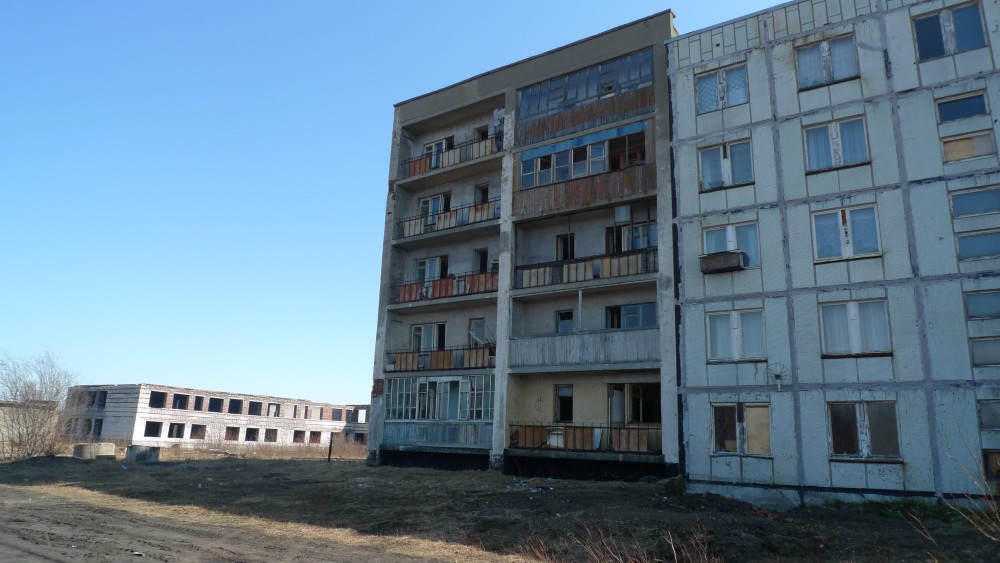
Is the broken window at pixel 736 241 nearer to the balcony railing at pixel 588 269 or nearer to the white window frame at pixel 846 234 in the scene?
the white window frame at pixel 846 234

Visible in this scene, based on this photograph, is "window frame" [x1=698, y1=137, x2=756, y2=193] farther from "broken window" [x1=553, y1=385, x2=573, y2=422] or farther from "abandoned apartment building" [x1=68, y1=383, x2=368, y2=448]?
"abandoned apartment building" [x1=68, y1=383, x2=368, y2=448]

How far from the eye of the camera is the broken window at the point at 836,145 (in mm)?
19603

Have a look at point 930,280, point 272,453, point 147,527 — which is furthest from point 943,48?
point 272,453

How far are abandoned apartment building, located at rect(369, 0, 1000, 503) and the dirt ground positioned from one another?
2.06 m

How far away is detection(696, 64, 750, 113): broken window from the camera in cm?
2202

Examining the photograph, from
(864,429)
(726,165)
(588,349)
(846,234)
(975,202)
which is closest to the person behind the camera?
(975,202)

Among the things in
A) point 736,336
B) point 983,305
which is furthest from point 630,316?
point 983,305

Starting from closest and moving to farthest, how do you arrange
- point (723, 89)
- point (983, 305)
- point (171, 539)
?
point (171, 539) → point (983, 305) → point (723, 89)

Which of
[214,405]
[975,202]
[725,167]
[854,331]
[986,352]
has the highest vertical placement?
[725,167]

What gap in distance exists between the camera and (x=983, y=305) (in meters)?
17.1

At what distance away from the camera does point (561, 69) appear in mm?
27266

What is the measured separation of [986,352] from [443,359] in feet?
62.8

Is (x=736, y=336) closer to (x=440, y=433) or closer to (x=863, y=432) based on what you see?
(x=863, y=432)

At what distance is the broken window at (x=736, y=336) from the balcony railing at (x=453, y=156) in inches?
501
